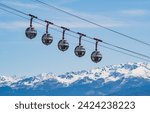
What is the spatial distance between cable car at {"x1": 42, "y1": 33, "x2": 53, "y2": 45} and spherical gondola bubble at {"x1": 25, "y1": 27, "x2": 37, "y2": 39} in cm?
80

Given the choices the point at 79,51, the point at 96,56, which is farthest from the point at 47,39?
the point at 96,56

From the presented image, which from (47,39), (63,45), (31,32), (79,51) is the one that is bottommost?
(79,51)

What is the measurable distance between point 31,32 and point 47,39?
1.13 metres

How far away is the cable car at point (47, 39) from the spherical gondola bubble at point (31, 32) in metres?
0.80

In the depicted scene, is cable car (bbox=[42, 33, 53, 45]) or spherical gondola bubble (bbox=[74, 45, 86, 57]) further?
spherical gondola bubble (bbox=[74, 45, 86, 57])

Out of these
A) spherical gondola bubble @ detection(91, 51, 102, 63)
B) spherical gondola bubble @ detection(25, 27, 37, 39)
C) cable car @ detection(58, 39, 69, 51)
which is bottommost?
spherical gondola bubble @ detection(91, 51, 102, 63)

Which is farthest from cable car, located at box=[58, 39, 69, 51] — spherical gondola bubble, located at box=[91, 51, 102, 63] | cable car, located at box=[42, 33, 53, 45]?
spherical gondola bubble, located at box=[91, 51, 102, 63]

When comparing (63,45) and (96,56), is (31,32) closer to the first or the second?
(63,45)

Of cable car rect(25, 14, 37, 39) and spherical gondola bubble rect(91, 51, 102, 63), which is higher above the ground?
cable car rect(25, 14, 37, 39)

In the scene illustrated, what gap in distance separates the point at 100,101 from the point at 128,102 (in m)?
2.41

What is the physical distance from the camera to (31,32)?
33812mm

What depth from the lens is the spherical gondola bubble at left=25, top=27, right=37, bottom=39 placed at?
3365cm

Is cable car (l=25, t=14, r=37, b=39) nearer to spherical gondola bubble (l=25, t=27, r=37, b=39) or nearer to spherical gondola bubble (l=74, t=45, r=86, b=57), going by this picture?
spherical gondola bubble (l=25, t=27, r=37, b=39)

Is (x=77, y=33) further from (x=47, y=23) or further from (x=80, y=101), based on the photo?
(x=80, y=101)
